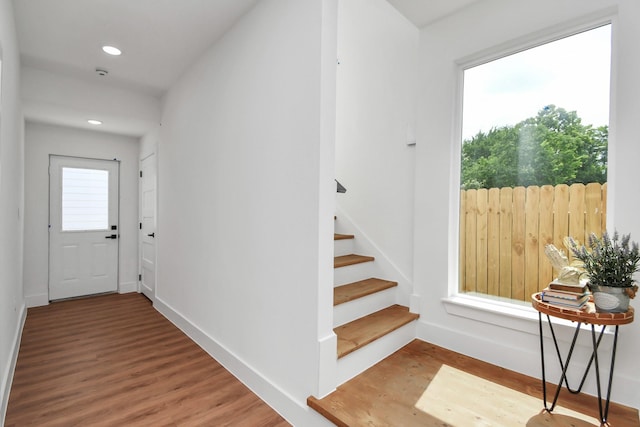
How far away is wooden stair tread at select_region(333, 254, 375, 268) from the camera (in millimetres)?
2645

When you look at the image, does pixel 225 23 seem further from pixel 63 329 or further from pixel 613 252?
pixel 63 329

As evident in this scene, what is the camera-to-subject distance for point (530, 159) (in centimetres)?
213

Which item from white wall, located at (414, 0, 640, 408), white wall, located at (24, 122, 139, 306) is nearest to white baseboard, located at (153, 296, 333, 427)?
white wall, located at (414, 0, 640, 408)

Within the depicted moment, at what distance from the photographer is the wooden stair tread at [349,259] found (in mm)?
2645

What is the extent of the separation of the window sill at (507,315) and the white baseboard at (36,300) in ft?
16.4

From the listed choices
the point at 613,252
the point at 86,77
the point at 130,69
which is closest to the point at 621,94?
the point at 613,252

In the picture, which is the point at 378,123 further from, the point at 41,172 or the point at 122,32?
the point at 41,172

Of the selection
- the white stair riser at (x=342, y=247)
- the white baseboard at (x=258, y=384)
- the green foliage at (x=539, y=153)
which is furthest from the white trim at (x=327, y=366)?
the green foliage at (x=539, y=153)

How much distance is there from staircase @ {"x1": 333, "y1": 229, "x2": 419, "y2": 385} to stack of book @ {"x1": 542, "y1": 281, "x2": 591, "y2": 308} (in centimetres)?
101

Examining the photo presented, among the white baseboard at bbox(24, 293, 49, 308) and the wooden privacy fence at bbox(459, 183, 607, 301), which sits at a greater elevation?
the wooden privacy fence at bbox(459, 183, 607, 301)

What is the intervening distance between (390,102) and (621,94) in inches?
63.1

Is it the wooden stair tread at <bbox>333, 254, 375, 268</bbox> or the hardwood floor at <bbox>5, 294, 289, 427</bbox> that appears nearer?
the hardwood floor at <bbox>5, 294, 289, 427</bbox>

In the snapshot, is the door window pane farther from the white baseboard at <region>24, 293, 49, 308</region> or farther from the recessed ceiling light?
the recessed ceiling light

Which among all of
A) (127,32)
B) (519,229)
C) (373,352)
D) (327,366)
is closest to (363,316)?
(373,352)
